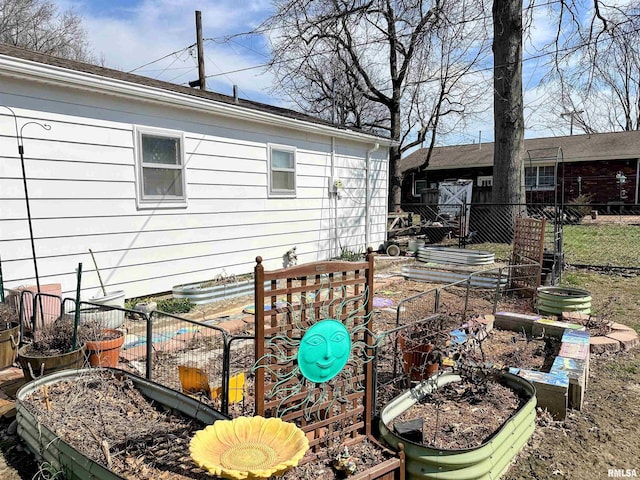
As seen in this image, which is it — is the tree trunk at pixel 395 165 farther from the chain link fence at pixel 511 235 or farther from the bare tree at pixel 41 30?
the bare tree at pixel 41 30

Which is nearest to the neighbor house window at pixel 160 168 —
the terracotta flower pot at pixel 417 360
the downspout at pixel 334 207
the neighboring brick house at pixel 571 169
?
the downspout at pixel 334 207

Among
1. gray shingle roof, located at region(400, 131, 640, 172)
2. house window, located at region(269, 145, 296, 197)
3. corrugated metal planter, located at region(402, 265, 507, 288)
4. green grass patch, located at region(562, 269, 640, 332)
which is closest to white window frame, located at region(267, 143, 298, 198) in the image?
house window, located at region(269, 145, 296, 197)

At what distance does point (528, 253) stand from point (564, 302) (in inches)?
56.8

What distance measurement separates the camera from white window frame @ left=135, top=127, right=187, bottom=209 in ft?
19.5

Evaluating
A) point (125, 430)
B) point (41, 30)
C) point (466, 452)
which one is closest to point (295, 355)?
point (466, 452)

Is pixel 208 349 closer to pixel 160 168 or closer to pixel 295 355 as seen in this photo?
pixel 295 355

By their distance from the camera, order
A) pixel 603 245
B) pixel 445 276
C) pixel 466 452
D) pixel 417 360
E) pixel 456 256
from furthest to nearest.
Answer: pixel 603 245
pixel 456 256
pixel 445 276
pixel 417 360
pixel 466 452

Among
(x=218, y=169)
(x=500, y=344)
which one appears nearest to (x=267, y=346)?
(x=500, y=344)

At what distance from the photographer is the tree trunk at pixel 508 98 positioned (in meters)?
11.3

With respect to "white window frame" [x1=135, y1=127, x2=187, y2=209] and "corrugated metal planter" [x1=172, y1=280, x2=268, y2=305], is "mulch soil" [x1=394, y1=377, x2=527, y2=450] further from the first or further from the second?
"white window frame" [x1=135, y1=127, x2=187, y2=209]

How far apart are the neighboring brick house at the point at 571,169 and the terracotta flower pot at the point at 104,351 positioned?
1712cm

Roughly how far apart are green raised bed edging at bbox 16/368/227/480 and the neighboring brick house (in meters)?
17.4

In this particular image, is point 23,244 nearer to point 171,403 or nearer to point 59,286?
point 59,286

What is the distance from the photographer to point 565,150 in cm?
2392
